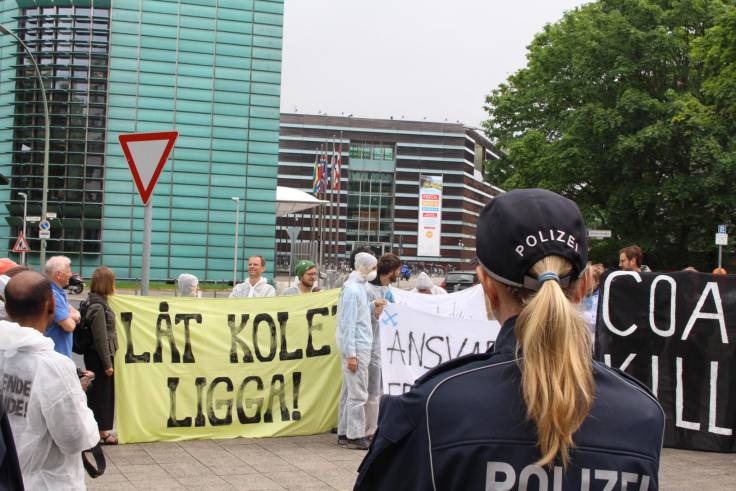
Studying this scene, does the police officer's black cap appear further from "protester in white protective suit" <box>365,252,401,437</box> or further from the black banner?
"protester in white protective suit" <box>365,252,401,437</box>

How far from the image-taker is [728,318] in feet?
26.2

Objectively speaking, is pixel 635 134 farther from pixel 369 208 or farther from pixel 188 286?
pixel 369 208

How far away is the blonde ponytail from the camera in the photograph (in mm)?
1586

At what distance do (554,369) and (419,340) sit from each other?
23.2ft

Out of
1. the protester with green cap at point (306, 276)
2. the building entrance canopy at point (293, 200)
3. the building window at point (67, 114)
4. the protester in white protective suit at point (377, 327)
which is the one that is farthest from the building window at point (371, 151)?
the protester in white protective suit at point (377, 327)

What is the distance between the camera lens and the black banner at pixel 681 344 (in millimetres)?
7926

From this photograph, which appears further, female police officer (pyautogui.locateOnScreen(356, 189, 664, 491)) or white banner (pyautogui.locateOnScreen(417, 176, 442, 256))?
white banner (pyautogui.locateOnScreen(417, 176, 442, 256))

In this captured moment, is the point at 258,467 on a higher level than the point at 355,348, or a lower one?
lower

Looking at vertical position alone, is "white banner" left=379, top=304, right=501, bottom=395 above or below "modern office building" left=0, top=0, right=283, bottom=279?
below

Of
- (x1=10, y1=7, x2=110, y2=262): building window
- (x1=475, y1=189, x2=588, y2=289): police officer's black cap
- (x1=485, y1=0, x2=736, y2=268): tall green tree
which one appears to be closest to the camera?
(x1=475, y1=189, x2=588, y2=289): police officer's black cap

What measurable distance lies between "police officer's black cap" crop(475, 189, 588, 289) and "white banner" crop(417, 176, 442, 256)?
84.9 metres

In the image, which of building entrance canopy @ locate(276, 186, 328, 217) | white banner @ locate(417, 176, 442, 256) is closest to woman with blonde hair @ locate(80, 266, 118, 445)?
building entrance canopy @ locate(276, 186, 328, 217)

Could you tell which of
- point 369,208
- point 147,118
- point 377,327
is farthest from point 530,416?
point 369,208

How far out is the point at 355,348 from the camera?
8398 millimetres
